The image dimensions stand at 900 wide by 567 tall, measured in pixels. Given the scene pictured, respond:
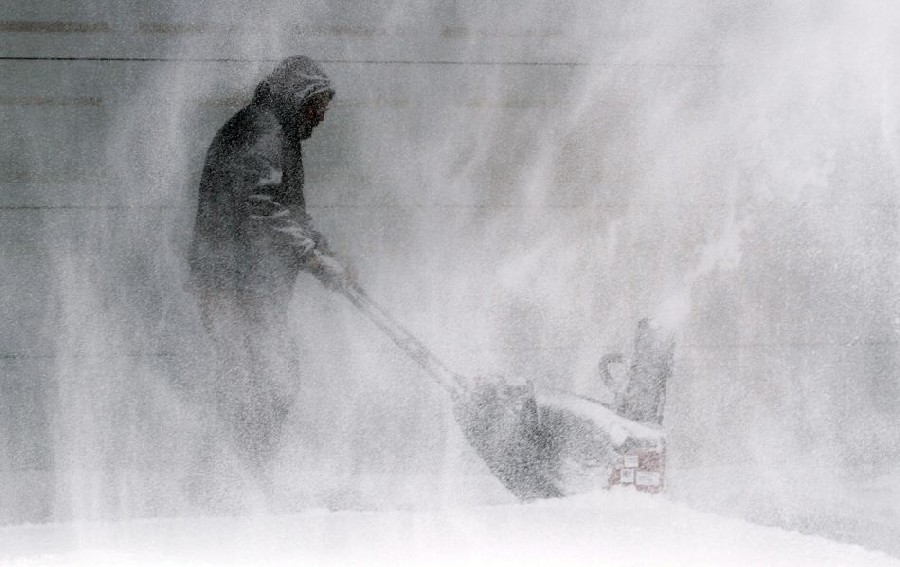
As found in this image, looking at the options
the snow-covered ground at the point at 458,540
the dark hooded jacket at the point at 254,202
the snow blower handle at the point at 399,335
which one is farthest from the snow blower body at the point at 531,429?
the dark hooded jacket at the point at 254,202

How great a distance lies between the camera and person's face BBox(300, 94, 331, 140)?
4652mm

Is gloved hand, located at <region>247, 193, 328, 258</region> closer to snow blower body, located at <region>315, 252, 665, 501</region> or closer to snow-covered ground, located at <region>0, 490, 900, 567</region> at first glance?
snow blower body, located at <region>315, 252, 665, 501</region>

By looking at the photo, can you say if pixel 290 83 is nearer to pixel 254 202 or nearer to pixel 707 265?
pixel 254 202

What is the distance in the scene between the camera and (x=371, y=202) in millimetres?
4703

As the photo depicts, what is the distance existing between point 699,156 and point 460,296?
1.12m

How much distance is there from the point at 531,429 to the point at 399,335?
0.63 m

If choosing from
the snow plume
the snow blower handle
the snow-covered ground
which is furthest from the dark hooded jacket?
the snow plume

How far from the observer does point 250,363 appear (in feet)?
15.2

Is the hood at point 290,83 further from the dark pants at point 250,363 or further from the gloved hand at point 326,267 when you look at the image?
the dark pants at point 250,363

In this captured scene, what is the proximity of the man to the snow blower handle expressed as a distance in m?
0.06

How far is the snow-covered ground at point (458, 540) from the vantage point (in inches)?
156

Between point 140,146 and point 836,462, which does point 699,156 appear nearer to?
point 836,462

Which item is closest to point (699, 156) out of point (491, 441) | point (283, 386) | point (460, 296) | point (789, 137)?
point (789, 137)

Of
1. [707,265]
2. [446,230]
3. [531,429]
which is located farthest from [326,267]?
[707,265]
